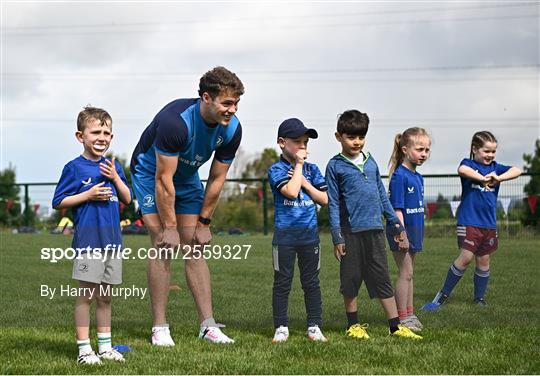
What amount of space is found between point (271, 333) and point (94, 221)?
190 cm

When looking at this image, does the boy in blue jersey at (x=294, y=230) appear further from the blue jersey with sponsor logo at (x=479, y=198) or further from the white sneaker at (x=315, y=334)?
the blue jersey with sponsor logo at (x=479, y=198)

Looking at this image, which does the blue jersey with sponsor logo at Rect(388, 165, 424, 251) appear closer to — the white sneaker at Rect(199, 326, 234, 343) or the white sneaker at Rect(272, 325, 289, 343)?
the white sneaker at Rect(272, 325, 289, 343)

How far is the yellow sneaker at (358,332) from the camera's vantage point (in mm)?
6207

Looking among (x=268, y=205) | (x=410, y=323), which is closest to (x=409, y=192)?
(x=410, y=323)

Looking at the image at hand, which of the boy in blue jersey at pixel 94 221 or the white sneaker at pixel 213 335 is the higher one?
the boy in blue jersey at pixel 94 221

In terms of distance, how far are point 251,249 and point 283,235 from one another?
10132 millimetres

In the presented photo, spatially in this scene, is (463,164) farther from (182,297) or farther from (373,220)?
(182,297)

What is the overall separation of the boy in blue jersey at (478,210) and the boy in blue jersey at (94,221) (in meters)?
3.96

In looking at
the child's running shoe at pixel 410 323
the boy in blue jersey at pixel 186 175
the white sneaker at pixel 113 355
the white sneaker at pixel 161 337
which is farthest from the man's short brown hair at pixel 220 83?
the child's running shoe at pixel 410 323

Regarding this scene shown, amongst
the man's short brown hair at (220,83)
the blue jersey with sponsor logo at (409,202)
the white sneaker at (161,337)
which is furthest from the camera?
the blue jersey with sponsor logo at (409,202)

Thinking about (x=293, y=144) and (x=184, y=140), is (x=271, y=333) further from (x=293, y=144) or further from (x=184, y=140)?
(x=184, y=140)

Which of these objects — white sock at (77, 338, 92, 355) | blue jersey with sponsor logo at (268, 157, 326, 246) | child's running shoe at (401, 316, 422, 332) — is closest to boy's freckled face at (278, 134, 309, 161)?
blue jersey with sponsor logo at (268, 157, 326, 246)

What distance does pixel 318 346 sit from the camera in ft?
19.0

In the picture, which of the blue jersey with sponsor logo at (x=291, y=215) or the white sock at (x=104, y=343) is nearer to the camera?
the white sock at (x=104, y=343)
